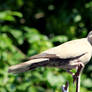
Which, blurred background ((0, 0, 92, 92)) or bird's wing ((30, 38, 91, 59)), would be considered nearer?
bird's wing ((30, 38, 91, 59))

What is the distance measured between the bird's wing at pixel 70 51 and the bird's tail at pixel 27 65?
0.08 feet

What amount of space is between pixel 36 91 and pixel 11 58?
1.11 ft

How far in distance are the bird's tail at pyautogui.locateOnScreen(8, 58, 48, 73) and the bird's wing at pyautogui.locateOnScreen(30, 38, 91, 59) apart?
0.08 feet

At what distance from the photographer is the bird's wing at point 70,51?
3.73 feet

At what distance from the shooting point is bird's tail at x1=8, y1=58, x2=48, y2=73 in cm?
108

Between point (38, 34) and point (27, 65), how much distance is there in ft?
4.29

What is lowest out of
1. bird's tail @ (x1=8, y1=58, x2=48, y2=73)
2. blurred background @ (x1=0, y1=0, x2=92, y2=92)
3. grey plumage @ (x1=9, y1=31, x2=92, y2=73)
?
bird's tail @ (x1=8, y1=58, x2=48, y2=73)

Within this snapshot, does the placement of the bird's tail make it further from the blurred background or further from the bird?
the blurred background

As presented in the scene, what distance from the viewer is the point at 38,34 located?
2.40 metres

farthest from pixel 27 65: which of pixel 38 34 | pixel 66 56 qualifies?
pixel 38 34

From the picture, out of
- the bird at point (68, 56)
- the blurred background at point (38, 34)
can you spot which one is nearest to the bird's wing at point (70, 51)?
the bird at point (68, 56)

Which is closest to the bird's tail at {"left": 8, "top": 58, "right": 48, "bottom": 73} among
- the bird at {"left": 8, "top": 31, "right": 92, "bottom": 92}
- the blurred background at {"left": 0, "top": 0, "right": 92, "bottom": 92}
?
the bird at {"left": 8, "top": 31, "right": 92, "bottom": 92}

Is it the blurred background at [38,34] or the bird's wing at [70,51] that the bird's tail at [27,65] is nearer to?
the bird's wing at [70,51]

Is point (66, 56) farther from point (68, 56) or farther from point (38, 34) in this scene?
point (38, 34)
